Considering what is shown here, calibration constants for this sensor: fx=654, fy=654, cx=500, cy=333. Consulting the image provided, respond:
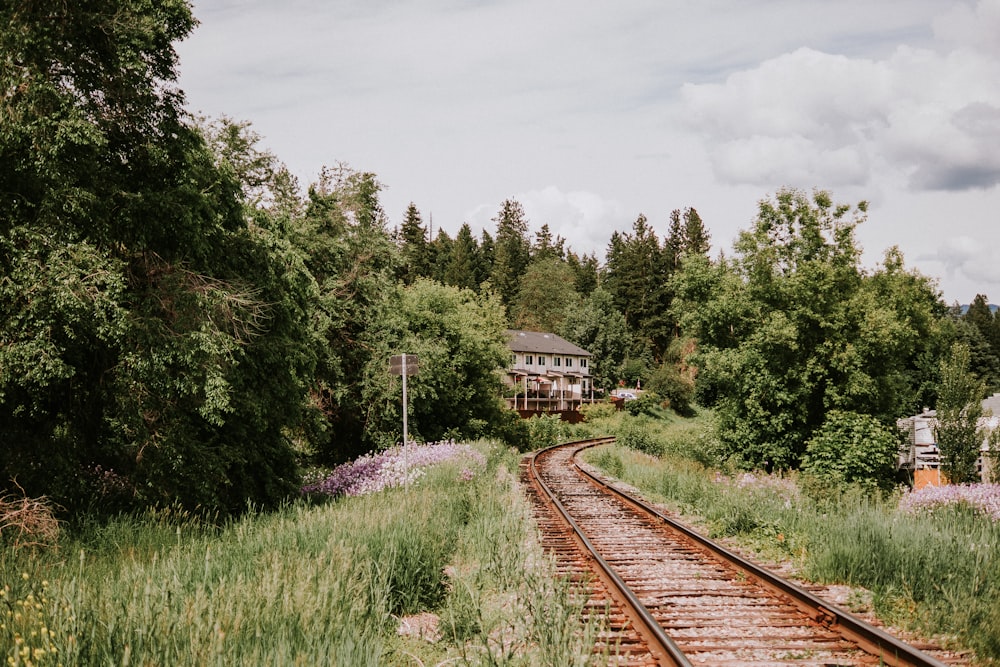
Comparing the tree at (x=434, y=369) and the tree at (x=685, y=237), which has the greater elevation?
the tree at (x=685, y=237)

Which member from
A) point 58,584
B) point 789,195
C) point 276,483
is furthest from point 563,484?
point 789,195

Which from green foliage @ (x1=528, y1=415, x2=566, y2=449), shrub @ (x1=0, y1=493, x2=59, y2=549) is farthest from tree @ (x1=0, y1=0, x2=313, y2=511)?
green foliage @ (x1=528, y1=415, x2=566, y2=449)

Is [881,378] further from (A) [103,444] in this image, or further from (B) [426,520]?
(A) [103,444]

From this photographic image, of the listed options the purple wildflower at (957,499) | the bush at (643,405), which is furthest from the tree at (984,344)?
the purple wildflower at (957,499)

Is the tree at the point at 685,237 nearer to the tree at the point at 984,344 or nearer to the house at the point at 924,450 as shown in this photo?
the tree at the point at 984,344

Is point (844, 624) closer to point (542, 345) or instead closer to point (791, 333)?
point (791, 333)

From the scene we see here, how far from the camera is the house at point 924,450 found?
3061cm

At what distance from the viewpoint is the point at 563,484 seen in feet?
66.7

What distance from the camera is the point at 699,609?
269 inches

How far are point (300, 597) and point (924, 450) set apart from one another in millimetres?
37364

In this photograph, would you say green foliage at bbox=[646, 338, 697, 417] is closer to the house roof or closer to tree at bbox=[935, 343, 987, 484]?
the house roof

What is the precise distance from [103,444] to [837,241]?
31.9 meters

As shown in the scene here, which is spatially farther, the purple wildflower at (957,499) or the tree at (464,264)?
the tree at (464,264)

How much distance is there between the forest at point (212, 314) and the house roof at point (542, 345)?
45841 millimetres
